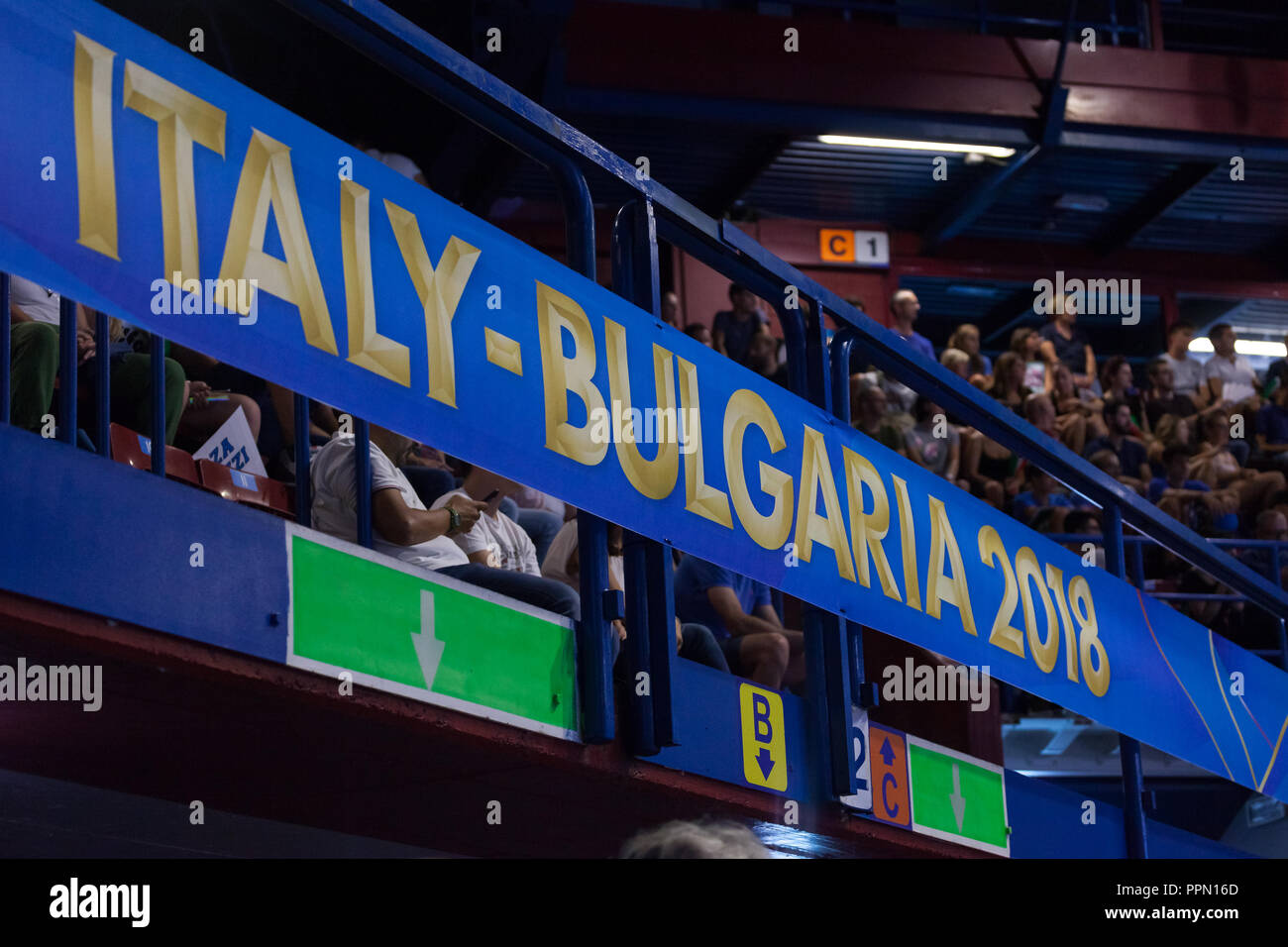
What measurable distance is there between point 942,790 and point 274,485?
195cm

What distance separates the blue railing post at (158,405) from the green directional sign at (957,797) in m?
2.12

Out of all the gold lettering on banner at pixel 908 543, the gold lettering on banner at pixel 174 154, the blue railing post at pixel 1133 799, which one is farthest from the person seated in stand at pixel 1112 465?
the gold lettering on banner at pixel 174 154

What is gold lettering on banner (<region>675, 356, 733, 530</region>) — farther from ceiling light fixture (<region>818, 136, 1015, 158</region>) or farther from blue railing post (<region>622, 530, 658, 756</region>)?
ceiling light fixture (<region>818, 136, 1015, 158</region>)

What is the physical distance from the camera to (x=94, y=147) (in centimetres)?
231

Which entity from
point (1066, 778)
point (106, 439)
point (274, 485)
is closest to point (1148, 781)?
point (1066, 778)

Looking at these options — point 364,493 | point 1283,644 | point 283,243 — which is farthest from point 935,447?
point 283,243

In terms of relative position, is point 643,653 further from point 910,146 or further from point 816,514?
point 910,146

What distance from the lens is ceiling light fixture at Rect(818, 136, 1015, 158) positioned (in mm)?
11148

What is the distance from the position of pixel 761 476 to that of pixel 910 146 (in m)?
8.24

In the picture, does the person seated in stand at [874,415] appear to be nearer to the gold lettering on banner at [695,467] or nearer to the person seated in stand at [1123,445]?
the person seated in stand at [1123,445]

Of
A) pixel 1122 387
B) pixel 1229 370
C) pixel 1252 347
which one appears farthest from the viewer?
pixel 1252 347

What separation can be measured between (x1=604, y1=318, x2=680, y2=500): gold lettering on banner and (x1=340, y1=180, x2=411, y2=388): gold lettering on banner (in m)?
0.58

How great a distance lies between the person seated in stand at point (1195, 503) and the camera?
30.2ft
